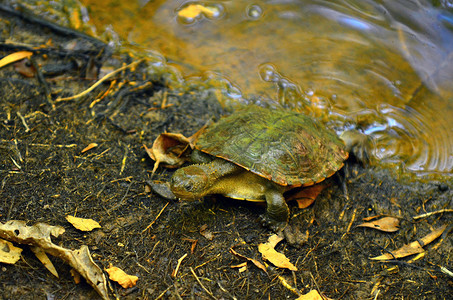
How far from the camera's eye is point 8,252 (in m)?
2.53

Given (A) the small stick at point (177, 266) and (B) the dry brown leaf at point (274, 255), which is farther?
(B) the dry brown leaf at point (274, 255)

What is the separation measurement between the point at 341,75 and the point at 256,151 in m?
2.15

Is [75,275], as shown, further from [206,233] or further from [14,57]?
[14,57]

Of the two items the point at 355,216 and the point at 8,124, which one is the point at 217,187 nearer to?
the point at 355,216

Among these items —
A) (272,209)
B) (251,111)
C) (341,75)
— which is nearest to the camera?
(272,209)

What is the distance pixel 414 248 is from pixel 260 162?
5.10 ft

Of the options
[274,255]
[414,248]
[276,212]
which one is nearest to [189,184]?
[276,212]

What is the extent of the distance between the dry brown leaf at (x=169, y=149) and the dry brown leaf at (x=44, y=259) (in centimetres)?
121

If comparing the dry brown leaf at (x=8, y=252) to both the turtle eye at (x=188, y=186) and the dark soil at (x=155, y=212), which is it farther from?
the turtle eye at (x=188, y=186)

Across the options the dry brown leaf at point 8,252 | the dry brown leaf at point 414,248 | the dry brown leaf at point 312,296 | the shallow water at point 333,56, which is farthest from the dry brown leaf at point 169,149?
the dry brown leaf at point 414,248

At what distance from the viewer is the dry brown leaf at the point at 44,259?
2545 mm

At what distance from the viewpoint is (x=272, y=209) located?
3137 millimetres

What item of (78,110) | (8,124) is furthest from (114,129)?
(8,124)

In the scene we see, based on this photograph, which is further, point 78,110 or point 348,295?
point 78,110
